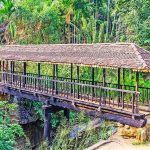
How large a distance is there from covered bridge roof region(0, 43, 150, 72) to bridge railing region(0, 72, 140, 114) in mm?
832

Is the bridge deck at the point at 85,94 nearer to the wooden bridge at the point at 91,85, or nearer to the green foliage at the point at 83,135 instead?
the wooden bridge at the point at 91,85

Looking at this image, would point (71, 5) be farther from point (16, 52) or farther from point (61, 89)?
point (61, 89)

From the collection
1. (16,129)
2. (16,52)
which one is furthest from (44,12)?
(16,129)

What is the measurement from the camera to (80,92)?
15008 mm

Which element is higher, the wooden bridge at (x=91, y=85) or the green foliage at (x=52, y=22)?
the green foliage at (x=52, y=22)

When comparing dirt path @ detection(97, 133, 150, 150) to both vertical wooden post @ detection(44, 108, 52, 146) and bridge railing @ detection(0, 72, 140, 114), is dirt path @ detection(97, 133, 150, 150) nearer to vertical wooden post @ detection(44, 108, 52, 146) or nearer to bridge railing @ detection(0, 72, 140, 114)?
bridge railing @ detection(0, 72, 140, 114)

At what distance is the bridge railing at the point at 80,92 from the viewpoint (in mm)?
11822

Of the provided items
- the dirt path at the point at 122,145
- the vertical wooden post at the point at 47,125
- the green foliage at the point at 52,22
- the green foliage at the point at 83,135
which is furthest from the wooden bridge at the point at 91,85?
the green foliage at the point at 52,22

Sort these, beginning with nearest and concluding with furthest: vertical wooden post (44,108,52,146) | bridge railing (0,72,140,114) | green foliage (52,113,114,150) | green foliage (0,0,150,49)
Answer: bridge railing (0,72,140,114) < green foliage (52,113,114,150) < vertical wooden post (44,108,52,146) < green foliage (0,0,150,49)

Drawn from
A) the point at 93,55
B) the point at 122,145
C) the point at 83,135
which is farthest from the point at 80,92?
the point at 122,145

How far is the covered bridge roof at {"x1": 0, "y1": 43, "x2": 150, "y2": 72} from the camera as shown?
11.4 metres

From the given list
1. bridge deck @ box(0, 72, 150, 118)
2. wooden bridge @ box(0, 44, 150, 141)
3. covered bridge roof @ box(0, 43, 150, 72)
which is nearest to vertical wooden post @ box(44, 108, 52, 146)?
wooden bridge @ box(0, 44, 150, 141)

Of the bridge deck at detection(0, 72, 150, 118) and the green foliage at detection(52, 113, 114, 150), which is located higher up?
the bridge deck at detection(0, 72, 150, 118)

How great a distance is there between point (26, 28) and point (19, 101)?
35.6 feet
